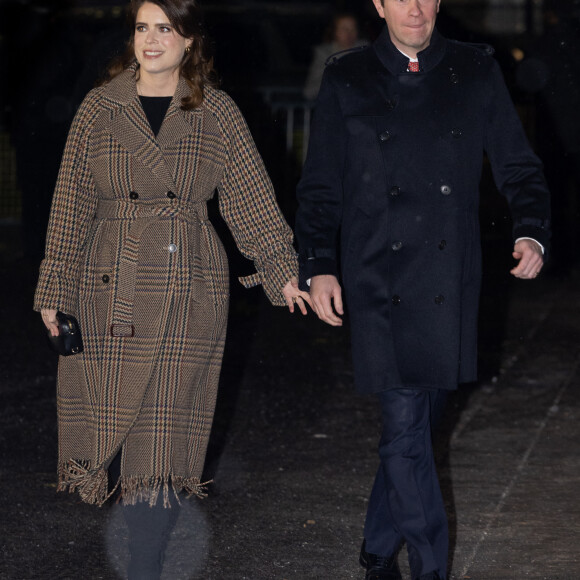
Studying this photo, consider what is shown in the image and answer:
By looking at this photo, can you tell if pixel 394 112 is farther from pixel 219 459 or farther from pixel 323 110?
pixel 219 459

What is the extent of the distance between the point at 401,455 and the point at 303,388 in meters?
3.89

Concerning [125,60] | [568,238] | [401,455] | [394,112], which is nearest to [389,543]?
[401,455]

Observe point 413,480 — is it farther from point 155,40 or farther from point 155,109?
point 155,40

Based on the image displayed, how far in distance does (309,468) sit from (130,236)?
2418 millimetres

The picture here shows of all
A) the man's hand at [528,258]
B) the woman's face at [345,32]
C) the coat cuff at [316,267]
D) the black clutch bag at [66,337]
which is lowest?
the black clutch bag at [66,337]

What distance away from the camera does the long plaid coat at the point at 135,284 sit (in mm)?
4332

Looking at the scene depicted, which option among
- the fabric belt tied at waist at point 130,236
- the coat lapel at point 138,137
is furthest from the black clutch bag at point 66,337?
the coat lapel at point 138,137

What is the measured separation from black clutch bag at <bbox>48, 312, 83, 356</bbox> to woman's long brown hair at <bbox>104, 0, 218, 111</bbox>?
2.60 feet

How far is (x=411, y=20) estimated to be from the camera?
4301 mm

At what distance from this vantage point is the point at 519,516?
5641mm

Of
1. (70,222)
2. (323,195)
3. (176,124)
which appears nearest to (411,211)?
(323,195)

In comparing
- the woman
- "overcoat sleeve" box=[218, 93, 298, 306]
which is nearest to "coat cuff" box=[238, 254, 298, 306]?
"overcoat sleeve" box=[218, 93, 298, 306]

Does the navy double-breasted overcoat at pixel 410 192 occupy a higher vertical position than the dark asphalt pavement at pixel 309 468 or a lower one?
higher

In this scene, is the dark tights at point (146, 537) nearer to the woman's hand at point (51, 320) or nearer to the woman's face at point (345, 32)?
the woman's hand at point (51, 320)
